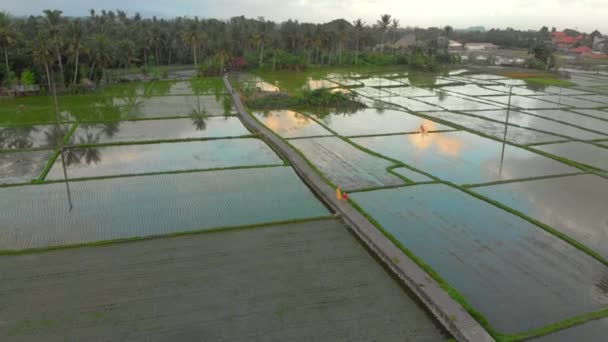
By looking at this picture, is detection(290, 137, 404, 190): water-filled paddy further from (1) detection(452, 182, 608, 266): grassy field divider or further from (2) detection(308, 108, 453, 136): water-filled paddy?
(2) detection(308, 108, 453, 136): water-filled paddy

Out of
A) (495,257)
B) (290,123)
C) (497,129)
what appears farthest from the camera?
(290,123)

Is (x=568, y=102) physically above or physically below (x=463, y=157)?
above

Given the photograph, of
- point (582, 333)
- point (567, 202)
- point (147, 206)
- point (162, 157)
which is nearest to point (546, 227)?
point (567, 202)

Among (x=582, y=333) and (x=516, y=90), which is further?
(x=516, y=90)

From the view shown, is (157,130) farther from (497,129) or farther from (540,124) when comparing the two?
(540,124)

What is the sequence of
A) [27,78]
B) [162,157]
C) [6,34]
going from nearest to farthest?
1. [162,157]
2. [6,34]
3. [27,78]

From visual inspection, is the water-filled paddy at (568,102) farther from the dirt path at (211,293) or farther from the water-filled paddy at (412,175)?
the dirt path at (211,293)

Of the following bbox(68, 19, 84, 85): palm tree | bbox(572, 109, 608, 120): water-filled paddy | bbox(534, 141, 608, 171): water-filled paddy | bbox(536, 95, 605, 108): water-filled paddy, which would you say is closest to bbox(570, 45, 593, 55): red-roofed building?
bbox(536, 95, 605, 108): water-filled paddy
